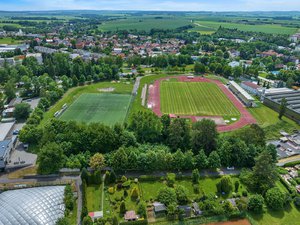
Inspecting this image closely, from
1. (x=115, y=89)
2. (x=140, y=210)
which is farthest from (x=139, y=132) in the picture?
(x=115, y=89)

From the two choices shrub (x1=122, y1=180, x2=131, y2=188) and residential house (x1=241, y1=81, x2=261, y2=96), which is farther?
residential house (x1=241, y1=81, x2=261, y2=96)

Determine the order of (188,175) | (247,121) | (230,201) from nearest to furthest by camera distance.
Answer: (230,201) < (188,175) < (247,121)

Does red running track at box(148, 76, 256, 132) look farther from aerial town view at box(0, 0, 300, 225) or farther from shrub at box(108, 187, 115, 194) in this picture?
shrub at box(108, 187, 115, 194)

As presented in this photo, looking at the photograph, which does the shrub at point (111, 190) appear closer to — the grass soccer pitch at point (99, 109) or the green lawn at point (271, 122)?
the grass soccer pitch at point (99, 109)

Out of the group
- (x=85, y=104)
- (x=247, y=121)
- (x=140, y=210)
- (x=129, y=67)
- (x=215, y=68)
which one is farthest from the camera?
(x=129, y=67)

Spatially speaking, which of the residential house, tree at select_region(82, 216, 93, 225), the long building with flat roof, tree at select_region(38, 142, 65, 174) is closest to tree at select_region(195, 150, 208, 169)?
tree at select_region(82, 216, 93, 225)

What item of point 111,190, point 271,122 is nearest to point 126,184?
point 111,190

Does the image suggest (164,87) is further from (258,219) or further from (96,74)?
(258,219)
